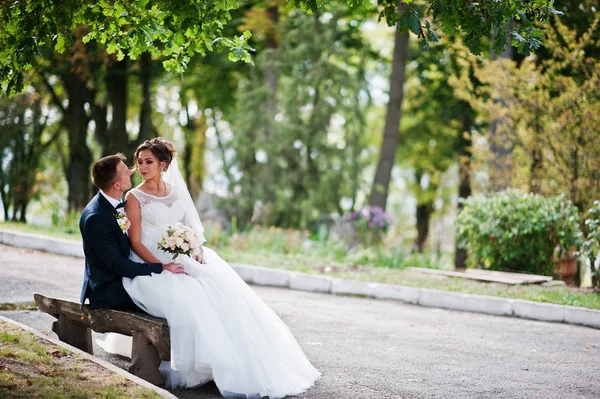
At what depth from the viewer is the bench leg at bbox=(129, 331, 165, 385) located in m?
5.75

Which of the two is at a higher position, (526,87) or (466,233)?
(526,87)

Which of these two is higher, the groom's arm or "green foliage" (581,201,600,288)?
"green foliage" (581,201,600,288)

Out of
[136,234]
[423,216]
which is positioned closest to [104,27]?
[136,234]

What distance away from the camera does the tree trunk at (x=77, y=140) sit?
2414cm

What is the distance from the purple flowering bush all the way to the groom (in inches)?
Answer: 451

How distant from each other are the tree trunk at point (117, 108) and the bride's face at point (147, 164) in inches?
648

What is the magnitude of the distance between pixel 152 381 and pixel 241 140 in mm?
17043

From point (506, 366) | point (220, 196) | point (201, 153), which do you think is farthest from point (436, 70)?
point (506, 366)

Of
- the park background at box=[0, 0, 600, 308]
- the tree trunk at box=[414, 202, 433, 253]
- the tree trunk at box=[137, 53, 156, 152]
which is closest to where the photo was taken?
the park background at box=[0, 0, 600, 308]

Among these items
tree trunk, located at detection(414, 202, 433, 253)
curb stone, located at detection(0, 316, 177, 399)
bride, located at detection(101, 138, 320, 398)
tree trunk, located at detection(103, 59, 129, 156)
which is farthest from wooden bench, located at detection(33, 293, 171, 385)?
tree trunk, located at detection(414, 202, 433, 253)

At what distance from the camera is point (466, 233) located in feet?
49.3

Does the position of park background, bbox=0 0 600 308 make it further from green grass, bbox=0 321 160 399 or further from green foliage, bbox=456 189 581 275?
green grass, bbox=0 321 160 399

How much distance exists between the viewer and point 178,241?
6023 mm

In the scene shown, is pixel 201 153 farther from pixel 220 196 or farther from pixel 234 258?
pixel 234 258
